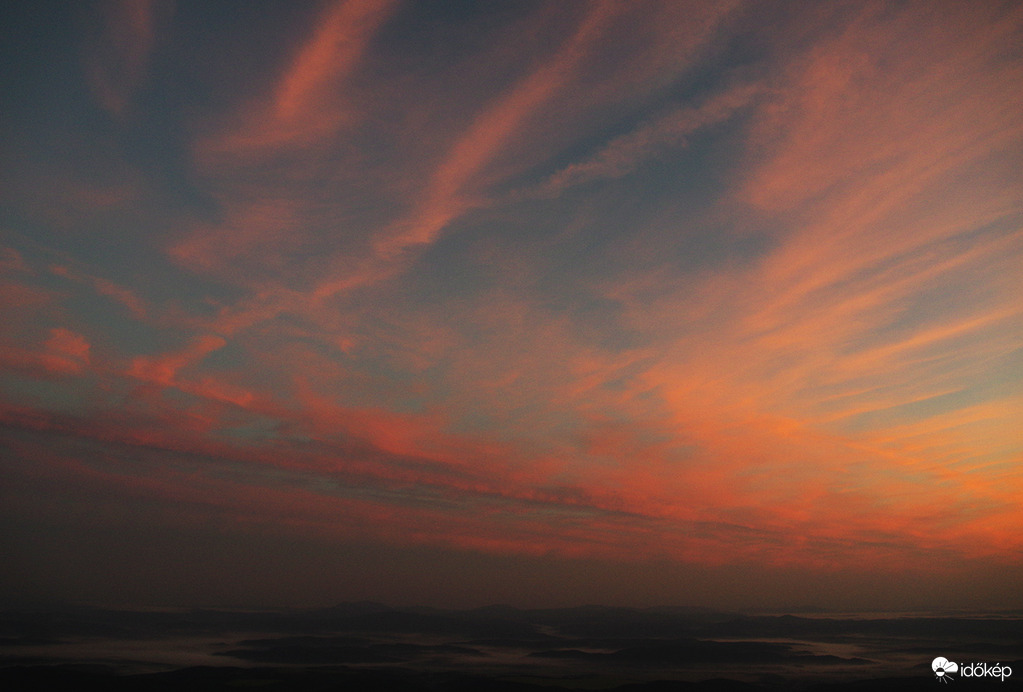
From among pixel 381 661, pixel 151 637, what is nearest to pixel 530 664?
pixel 381 661

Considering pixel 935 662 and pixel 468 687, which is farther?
pixel 935 662

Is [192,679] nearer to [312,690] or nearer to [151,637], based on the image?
[312,690]

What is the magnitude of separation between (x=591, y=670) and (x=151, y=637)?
142724 millimetres

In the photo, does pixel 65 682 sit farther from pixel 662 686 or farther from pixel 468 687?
pixel 662 686

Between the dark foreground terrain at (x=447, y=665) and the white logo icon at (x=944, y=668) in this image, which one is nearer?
the dark foreground terrain at (x=447, y=665)

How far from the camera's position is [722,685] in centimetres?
12375

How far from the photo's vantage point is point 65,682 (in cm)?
11131

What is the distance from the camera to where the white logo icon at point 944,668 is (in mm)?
133125

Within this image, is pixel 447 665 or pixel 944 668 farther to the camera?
pixel 447 665

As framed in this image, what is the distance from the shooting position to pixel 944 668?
146m

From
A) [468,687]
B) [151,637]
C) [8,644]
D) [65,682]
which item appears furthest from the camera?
[151,637]

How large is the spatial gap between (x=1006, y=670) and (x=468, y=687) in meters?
114

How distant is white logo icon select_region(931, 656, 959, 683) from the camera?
437ft

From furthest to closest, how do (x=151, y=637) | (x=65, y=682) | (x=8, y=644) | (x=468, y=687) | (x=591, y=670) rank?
1. (x=151, y=637)
2. (x=8, y=644)
3. (x=591, y=670)
4. (x=468, y=687)
5. (x=65, y=682)
